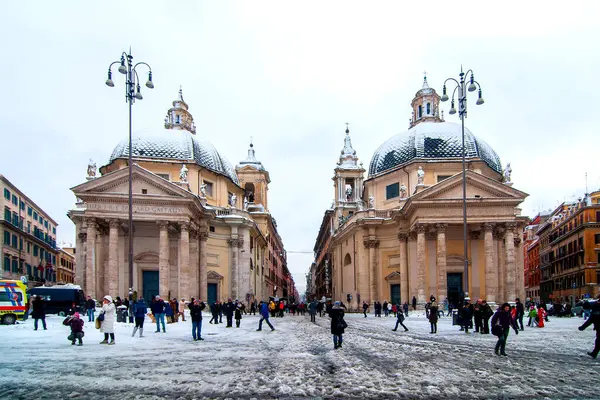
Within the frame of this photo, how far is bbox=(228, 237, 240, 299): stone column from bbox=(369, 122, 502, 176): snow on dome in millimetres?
15930

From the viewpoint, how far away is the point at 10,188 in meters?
61.3

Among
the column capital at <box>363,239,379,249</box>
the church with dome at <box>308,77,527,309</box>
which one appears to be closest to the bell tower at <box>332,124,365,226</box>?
the church with dome at <box>308,77,527,309</box>

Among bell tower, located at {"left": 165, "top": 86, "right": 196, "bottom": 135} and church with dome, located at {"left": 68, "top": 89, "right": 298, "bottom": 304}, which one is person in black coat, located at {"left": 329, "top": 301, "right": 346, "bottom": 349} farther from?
bell tower, located at {"left": 165, "top": 86, "right": 196, "bottom": 135}

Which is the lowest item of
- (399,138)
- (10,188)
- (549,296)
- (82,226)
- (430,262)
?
(549,296)

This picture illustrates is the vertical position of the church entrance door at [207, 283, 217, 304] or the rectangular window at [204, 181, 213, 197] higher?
the rectangular window at [204, 181, 213, 197]

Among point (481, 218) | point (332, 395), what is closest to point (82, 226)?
point (481, 218)

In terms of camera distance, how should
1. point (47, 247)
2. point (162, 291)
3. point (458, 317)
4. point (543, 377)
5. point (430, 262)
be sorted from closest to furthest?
point (543, 377), point (458, 317), point (162, 291), point (430, 262), point (47, 247)

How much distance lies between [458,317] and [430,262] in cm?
2100

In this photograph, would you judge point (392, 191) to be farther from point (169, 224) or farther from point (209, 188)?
point (169, 224)

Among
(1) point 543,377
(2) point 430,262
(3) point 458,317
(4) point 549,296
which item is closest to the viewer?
(1) point 543,377

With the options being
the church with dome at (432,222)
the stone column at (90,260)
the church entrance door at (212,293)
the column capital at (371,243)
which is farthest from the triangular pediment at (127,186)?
the church with dome at (432,222)

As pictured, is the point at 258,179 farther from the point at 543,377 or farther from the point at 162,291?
the point at 543,377

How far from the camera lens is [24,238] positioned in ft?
219

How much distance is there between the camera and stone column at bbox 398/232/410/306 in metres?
51.8
